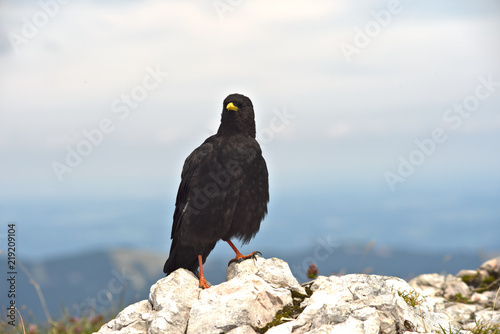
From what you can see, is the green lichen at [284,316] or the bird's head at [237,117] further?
the bird's head at [237,117]

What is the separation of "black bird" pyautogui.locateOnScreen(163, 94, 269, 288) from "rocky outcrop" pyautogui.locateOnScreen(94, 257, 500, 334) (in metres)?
0.68

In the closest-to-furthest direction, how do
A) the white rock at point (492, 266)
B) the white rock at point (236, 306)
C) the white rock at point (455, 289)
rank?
1. the white rock at point (236, 306)
2. the white rock at point (455, 289)
3. the white rock at point (492, 266)

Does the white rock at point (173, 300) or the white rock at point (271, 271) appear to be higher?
the white rock at point (271, 271)

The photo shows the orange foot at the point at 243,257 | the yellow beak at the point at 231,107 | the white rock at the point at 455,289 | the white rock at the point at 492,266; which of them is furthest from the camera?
the white rock at the point at 492,266

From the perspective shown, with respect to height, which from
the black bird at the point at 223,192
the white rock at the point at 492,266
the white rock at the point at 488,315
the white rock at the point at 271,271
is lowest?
the white rock at the point at 488,315

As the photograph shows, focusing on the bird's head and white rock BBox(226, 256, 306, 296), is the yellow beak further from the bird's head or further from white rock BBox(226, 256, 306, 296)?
white rock BBox(226, 256, 306, 296)

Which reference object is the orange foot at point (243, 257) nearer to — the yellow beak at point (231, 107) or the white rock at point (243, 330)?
the white rock at point (243, 330)

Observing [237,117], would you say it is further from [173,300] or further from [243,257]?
[173,300]

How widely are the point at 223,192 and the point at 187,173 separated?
0.84 m

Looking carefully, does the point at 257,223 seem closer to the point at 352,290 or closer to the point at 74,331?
the point at 352,290

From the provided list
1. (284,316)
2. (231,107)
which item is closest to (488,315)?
(284,316)

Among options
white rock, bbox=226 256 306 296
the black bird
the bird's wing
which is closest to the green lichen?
white rock, bbox=226 256 306 296

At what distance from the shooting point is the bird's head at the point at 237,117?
798 cm

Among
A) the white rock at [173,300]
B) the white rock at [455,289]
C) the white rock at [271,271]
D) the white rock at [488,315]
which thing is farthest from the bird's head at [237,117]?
the white rock at [455,289]
